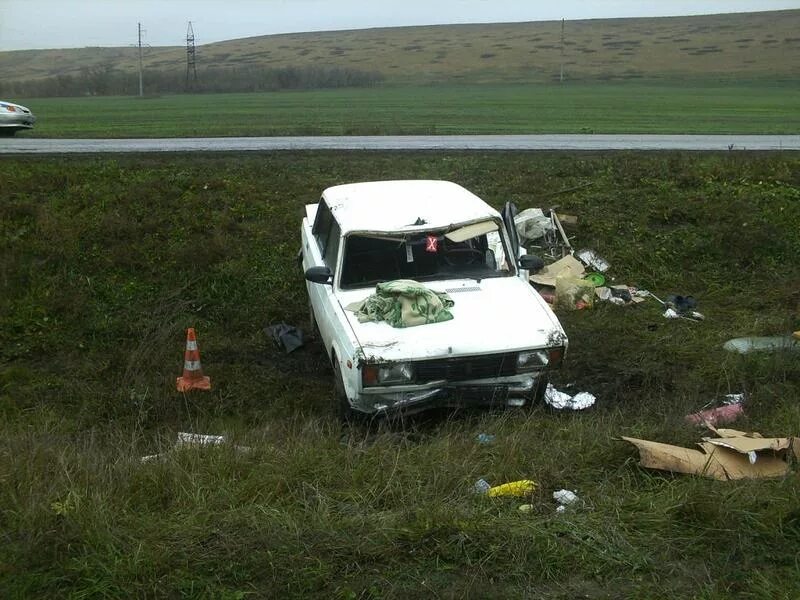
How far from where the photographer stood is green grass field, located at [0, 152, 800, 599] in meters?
3.47

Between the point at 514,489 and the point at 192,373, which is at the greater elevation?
the point at 514,489

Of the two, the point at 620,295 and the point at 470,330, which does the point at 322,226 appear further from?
the point at 620,295

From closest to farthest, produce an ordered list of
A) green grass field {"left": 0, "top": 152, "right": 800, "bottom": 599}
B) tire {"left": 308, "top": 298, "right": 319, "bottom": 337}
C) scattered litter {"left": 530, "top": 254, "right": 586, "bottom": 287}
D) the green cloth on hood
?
green grass field {"left": 0, "top": 152, "right": 800, "bottom": 599}, the green cloth on hood, tire {"left": 308, "top": 298, "right": 319, "bottom": 337}, scattered litter {"left": 530, "top": 254, "right": 586, "bottom": 287}

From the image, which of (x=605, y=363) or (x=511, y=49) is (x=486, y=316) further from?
(x=511, y=49)

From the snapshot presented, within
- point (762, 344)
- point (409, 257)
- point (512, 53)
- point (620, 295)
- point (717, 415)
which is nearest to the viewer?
point (717, 415)

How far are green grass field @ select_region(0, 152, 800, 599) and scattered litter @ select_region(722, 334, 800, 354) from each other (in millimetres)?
208

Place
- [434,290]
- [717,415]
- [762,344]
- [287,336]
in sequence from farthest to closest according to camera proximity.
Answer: [287,336] < [762,344] < [434,290] < [717,415]

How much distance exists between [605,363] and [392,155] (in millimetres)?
8223

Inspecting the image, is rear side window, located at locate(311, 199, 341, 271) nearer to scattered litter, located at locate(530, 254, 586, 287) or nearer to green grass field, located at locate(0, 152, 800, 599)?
green grass field, located at locate(0, 152, 800, 599)

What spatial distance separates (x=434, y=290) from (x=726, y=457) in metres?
2.75

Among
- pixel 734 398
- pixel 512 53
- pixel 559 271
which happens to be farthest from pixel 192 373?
pixel 512 53

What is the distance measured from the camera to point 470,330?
590 cm

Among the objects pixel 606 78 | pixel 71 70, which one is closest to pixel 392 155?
pixel 606 78

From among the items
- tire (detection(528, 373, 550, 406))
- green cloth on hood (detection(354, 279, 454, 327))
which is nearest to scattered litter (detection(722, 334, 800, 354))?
tire (detection(528, 373, 550, 406))
